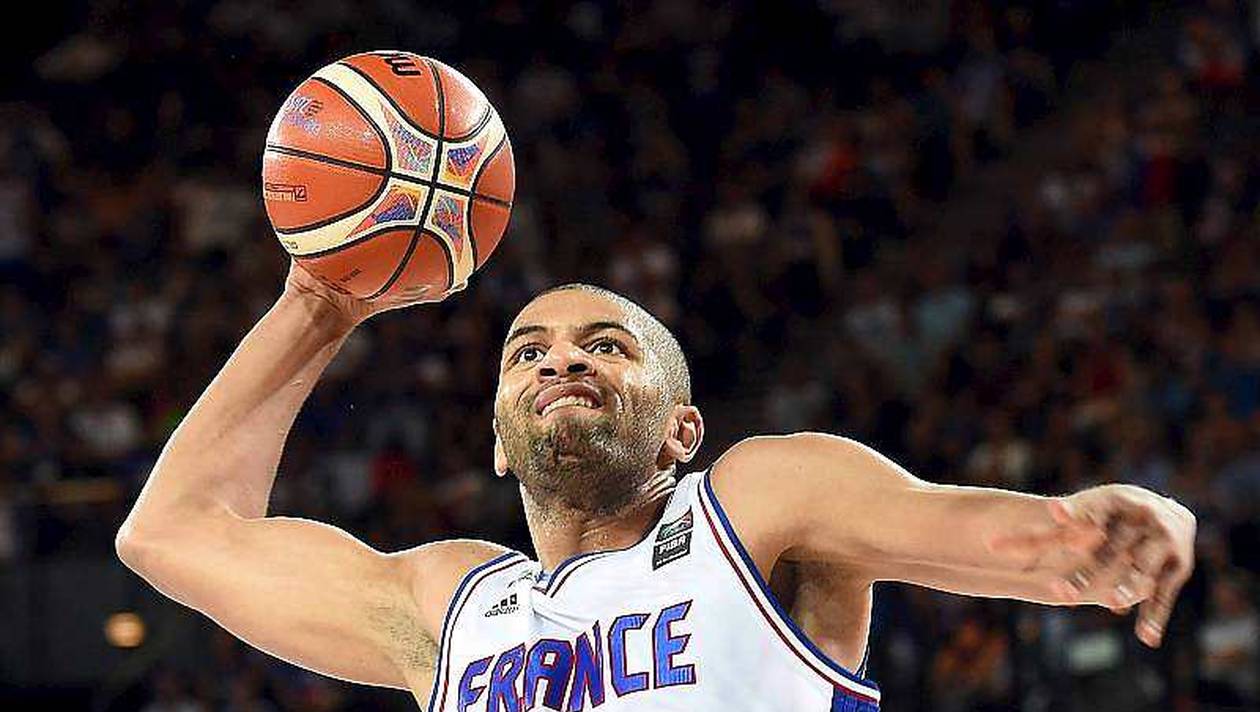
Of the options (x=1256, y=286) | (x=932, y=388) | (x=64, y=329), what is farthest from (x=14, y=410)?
(x=1256, y=286)

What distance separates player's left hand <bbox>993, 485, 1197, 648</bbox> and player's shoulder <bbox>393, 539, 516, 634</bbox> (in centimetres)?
152

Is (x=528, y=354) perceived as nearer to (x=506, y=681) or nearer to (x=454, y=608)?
(x=454, y=608)

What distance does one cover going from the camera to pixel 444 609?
397 cm

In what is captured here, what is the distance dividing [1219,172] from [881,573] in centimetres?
736

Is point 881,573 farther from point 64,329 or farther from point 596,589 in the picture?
point 64,329

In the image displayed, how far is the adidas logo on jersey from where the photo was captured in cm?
381

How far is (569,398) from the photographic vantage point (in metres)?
3.79

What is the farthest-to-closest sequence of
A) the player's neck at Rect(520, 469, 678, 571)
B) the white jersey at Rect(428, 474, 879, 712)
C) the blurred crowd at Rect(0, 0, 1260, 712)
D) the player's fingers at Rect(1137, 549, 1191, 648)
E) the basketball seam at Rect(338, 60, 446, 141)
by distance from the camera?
1. the blurred crowd at Rect(0, 0, 1260, 712)
2. the basketball seam at Rect(338, 60, 446, 141)
3. the player's neck at Rect(520, 469, 678, 571)
4. the white jersey at Rect(428, 474, 879, 712)
5. the player's fingers at Rect(1137, 549, 1191, 648)

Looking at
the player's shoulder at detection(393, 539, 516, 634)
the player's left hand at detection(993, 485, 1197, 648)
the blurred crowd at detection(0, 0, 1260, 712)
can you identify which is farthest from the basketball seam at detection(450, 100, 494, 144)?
the blurred crowd at detection(0, 0, 1260, 712)

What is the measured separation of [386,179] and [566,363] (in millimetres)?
595

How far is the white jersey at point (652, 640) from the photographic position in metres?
3.40

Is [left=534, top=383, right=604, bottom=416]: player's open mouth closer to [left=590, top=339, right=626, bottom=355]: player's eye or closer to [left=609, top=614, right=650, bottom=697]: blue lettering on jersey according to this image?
[left=590, top=339, right=626, bottom=355]: player's eye

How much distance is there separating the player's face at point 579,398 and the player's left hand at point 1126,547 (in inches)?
45.0

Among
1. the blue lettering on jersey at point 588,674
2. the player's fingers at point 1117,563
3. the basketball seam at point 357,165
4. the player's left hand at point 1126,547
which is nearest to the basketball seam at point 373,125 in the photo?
the basketball seam at point 357,165
